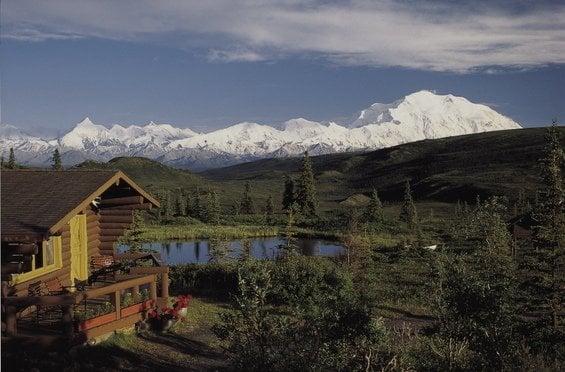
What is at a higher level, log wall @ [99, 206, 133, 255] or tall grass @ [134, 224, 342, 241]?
log wall @ [99, 206, 133, 255]

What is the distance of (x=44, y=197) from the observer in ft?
55.0

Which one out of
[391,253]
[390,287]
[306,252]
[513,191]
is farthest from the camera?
[513,191]

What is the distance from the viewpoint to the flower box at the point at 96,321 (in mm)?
14969

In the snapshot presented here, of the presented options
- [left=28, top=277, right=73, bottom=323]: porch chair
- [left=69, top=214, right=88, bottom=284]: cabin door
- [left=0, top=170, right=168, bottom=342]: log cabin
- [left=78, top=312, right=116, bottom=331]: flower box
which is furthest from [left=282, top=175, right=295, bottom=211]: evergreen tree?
[left=78, top=312, right=116, bottom=331]: flower box

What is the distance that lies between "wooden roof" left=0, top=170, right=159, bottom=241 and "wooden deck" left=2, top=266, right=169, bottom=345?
168 cm

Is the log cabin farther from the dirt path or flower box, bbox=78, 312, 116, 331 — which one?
the dirt path

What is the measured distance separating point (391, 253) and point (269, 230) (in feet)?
86.4

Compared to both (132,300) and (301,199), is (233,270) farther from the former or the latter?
(301,199)

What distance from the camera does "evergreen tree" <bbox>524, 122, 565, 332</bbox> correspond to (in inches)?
916

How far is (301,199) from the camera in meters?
86.6

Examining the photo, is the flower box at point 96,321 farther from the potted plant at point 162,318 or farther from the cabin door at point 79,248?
the cabin door at point 79,248

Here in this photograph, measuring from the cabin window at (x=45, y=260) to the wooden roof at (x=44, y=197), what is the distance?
3.96 ft

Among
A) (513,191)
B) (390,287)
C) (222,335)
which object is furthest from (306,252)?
(513,191)

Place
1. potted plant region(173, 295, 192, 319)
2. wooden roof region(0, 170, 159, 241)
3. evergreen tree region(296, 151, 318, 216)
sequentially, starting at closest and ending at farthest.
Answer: wooden roof region(0, 170, 159, 241) → potted plant region(173, 295, 192, 319) → evergreen tree region(296, 151, 318, 216)
